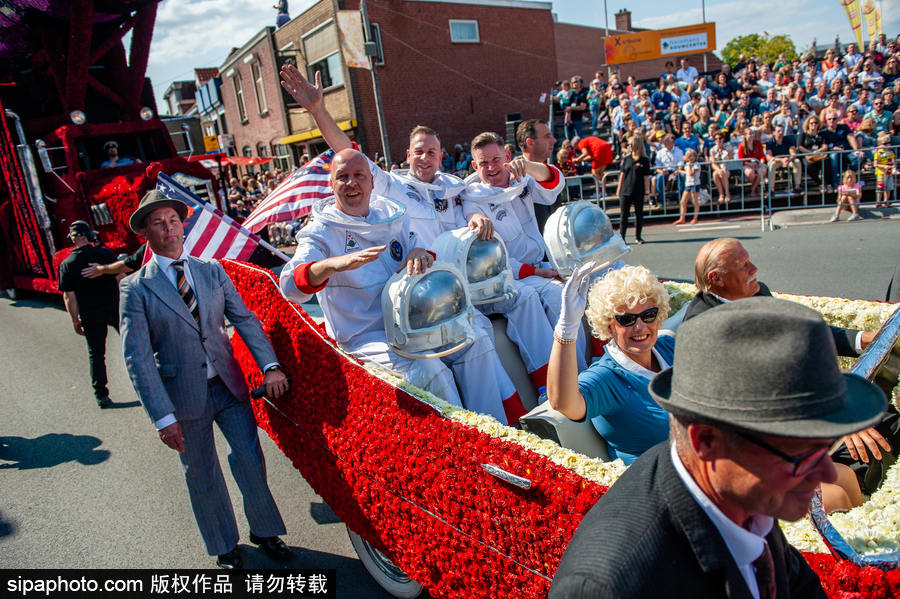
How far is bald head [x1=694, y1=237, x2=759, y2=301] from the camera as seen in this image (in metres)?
2.79

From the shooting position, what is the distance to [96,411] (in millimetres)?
5770

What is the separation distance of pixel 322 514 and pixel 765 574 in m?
3.18

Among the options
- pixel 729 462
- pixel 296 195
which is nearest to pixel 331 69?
pixel 296 195

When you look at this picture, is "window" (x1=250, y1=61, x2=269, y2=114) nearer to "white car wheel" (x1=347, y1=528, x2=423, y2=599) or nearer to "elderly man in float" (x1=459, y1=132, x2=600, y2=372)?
"elderly man in float" (x1=459, y1=132, x2=600, y2=372)

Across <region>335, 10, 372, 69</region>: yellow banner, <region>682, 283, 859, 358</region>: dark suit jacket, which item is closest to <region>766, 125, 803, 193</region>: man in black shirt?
<region>335, 10, 372, 69</region>: yellow banner

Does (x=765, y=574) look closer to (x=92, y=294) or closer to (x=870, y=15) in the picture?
(x=92, y=294)

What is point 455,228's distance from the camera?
4098 mm

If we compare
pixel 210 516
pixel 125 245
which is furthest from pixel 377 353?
pixel 125 245

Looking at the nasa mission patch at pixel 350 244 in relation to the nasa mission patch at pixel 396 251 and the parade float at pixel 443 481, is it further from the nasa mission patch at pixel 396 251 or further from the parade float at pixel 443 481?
the parade float at pixel 443 481

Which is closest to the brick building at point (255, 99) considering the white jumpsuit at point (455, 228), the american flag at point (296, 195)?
the american flag at point (296, 195)

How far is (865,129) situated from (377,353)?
39.9 ft

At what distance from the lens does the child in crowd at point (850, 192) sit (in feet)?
33.5

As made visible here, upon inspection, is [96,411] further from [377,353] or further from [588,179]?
[588,179]

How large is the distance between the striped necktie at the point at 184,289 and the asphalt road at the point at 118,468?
5.09 feet
